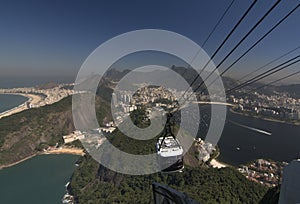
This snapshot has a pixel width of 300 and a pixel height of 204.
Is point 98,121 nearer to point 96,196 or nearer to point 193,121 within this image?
point 193,121

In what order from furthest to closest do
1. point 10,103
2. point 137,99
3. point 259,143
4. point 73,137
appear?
point 10,103, point 137,99, point 73,137, point 259,143

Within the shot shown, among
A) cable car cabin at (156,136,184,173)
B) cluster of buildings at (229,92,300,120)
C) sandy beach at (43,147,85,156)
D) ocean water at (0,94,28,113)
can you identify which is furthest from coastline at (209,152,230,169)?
ocean water at (0,94,28,113)

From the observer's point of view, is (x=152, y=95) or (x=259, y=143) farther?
(x=152, y=95)

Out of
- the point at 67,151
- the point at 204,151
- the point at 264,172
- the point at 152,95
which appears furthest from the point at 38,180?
the point at 152,95

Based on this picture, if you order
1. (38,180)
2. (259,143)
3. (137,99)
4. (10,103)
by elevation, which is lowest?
(38,180)

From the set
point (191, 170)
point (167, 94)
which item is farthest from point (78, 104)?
point (191, 170)

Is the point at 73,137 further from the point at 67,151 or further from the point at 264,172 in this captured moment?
the point at 264,172

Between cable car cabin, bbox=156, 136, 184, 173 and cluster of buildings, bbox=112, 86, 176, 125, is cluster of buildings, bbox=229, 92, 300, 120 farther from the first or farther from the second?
cable car cabin, bbox=156, 136, 184, 173

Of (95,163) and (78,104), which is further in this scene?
(78,104)

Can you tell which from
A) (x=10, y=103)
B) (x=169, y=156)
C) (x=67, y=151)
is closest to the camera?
(x=169, y=156)
